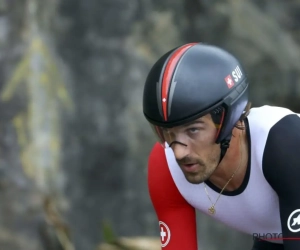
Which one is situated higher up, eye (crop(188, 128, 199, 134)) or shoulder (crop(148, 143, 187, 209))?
eye (crop(188, 128, 199, 134))

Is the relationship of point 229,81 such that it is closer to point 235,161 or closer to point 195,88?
point 195,88

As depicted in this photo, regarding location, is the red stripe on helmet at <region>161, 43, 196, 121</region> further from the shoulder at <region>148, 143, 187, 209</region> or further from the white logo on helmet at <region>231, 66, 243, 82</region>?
the shoulder at <region>148, 143, 187, 209</region>

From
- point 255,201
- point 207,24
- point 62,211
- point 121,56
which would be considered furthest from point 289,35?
point 255,201

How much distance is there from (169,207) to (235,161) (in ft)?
1.26

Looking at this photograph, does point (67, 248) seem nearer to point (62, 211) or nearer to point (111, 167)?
point (62, 211)

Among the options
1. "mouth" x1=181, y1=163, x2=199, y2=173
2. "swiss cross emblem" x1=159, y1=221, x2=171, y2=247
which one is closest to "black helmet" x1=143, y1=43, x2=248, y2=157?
"mouth" x1=181, y1=163, x2=199, y2=173

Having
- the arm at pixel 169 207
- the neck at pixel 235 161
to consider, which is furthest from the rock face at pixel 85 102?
the neck at pixel 235 161

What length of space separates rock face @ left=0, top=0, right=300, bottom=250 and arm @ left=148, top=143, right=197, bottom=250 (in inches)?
103

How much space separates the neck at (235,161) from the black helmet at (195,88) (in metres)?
0.15

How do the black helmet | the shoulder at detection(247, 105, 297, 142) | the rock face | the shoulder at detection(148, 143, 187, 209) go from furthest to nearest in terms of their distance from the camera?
the rock face < the shoulder at detection(148, 143, 187, 209) < the shoulder at detection(247, 105, 297, 142) < the black helmet

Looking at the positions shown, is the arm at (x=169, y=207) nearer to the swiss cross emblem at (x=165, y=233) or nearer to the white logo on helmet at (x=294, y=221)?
the swiss cross emblem at (x=165, y=233)

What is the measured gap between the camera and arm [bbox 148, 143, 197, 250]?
10.3 ft

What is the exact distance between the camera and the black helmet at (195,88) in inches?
103

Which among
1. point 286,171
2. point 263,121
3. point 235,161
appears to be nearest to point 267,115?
point 263,121
